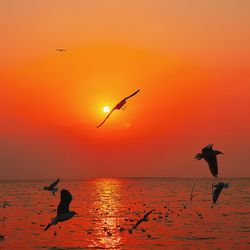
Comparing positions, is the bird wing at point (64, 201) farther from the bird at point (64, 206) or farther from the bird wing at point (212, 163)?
the bird wing at point (212, 163)

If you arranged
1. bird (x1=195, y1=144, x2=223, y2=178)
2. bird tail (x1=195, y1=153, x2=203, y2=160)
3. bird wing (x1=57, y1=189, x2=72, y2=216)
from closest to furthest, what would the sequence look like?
bird tail (x1=195, y1=153, x2=203, y2=160)
bird wing (x1=57, y1=189, x2=72, y2=216)
bird (x1=195, y1=144, x2=223, y2=178)

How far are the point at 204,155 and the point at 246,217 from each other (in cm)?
5230

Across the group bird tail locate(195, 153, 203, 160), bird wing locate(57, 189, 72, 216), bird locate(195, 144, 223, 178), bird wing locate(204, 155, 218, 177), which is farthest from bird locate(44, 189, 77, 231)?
bird wing locate(204, 155, 218, 177)

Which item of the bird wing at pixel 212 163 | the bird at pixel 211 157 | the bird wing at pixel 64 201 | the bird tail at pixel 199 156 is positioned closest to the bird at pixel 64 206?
the bird wing at pixel 64 201

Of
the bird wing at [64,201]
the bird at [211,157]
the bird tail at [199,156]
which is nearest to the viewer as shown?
the bird tail at [199,156]

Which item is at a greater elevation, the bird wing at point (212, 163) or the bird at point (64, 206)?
the bird wing at point (212, 163)

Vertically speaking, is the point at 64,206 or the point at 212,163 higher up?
the point at 212,163

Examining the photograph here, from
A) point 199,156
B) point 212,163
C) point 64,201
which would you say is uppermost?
point 199,156

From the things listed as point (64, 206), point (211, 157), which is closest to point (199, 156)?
point (211, 157)

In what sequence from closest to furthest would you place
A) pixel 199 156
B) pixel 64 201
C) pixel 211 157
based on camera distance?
pixel 199 156
pixel 64 201
pixel 211 157

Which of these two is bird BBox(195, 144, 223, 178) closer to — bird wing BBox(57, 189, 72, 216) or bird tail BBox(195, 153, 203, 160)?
bird tail BBox(195, 153, 203, 160)

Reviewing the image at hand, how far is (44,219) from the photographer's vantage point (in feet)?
222

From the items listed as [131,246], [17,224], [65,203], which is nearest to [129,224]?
[17,224]

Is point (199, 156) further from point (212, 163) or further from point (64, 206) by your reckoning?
point (64, 206)
